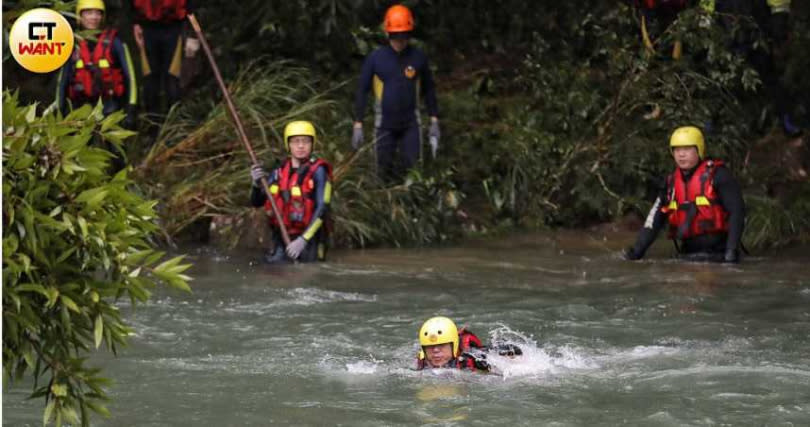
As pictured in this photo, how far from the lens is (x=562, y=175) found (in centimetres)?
1524

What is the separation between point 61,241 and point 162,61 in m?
10.3

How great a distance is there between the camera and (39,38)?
5.99 metres

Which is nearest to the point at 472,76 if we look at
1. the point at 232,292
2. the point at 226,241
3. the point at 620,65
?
the point at 620,65

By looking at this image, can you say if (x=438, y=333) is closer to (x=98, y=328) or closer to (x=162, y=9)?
(x=98, y=328)

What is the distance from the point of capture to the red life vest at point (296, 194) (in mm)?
13422

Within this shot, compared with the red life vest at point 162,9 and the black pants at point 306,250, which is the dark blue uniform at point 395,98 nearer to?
the black pants at point 306,250

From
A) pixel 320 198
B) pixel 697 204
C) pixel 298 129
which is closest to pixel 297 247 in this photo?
pixel 320 198

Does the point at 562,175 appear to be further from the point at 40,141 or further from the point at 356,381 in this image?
the point at 40,141

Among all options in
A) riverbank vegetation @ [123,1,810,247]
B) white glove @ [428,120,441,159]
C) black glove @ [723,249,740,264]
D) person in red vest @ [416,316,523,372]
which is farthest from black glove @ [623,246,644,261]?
person in red vest @ [416,316,523,372]

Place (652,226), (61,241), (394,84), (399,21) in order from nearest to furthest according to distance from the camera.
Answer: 1. (61,241)
2. (652,226)
3. (399,21)
4. (394,84)

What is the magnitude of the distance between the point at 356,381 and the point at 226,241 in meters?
5.38

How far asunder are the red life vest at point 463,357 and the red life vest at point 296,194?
4189 millimetres

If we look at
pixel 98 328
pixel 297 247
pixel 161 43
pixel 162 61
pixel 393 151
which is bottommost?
pixel 297 247

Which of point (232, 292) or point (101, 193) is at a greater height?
point (101, 193)
